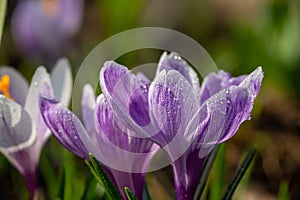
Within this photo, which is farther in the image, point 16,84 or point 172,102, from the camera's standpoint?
point 16,84

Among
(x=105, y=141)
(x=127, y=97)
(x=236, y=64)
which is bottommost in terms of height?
(x=236, y=64)

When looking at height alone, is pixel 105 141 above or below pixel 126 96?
below

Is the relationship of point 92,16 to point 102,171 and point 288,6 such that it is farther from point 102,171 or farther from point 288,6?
point 102,171

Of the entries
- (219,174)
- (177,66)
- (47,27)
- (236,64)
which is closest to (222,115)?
(177,66)

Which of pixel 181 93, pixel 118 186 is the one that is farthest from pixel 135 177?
pixel 181 93

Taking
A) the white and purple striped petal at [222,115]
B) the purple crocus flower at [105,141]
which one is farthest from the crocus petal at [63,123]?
the white and purple striped petal at [222,115]

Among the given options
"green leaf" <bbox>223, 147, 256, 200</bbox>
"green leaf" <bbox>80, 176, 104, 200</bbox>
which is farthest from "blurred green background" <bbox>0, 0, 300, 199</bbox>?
"green leaf" <bbox>223, 147, 256, 200</bbox>

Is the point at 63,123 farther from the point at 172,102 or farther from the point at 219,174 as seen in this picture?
the point at 219,174
